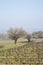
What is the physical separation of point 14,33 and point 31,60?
105ft

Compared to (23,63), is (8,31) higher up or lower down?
higher up

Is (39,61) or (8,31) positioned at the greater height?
(8,31)

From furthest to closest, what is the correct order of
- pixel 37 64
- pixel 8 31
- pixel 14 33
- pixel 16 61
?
pixel 8 31
pixel 14 33
pixel 16 61
pixel 37 64

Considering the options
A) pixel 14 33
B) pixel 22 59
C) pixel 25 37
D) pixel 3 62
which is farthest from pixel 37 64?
pixel 25 37

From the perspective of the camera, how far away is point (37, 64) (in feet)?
25.4

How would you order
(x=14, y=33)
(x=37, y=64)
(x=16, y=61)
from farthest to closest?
(x=14, y=33), (x=16, y=61), (x=37, y=64)

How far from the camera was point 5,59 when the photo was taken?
337 inches

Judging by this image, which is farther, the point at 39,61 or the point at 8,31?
the point at 8,31

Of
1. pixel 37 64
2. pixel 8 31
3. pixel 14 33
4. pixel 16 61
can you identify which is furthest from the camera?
pixel 8 31

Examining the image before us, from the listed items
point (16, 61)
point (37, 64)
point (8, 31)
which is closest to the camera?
point (37, 64)

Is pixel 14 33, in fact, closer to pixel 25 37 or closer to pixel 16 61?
pixel 25 37

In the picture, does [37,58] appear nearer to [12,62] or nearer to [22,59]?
[22,59]

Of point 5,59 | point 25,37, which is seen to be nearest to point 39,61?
point 5,59

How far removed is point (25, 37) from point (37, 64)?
118ft
